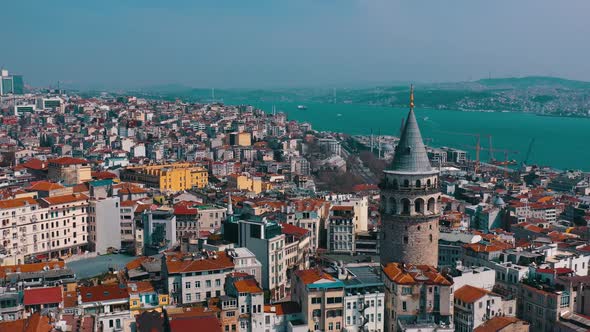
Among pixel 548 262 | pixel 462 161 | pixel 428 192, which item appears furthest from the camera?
pixel 462 161

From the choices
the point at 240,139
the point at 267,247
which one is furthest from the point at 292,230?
the point at 240,139

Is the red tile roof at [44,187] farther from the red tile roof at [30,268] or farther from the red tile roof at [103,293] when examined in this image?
Answer: the red tile roof at [103,293]

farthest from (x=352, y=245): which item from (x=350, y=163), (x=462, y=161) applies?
(x=462, y=161)

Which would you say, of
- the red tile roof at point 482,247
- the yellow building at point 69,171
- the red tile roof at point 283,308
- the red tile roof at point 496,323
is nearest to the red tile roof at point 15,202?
the yellow building at point 69,171

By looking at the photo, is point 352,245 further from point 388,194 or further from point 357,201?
point 388,194

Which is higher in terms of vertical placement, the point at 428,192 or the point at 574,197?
the point at 428,192

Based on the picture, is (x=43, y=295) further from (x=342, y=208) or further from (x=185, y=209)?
(x=342, y=208)
